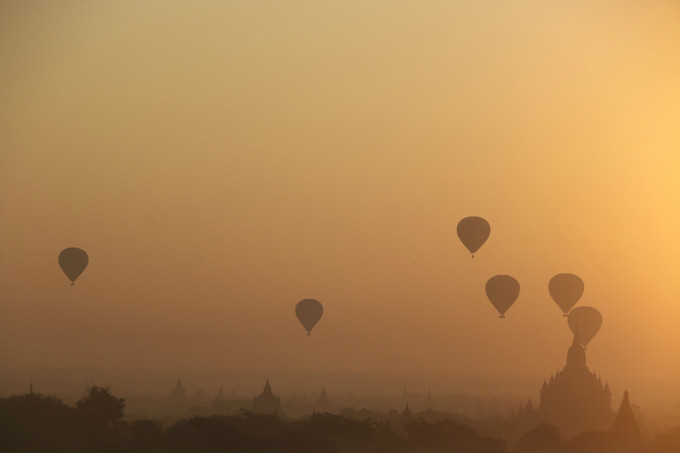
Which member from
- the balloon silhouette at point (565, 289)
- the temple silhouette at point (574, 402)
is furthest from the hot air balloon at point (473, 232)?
the temple silhouette at point (574, 402)

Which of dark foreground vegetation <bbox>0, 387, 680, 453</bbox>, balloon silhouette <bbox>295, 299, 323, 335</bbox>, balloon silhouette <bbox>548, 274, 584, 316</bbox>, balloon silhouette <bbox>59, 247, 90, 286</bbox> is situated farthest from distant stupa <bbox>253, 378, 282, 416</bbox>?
balloon silhouette <bbox>548, 274, 584, 316</bbox>

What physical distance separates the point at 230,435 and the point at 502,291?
15.6 ft

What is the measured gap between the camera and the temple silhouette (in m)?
17.8

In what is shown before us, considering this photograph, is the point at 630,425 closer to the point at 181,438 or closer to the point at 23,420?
the point at 181,438

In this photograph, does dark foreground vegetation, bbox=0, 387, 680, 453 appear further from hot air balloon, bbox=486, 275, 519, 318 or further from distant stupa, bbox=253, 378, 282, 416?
hot air balloon, bbox=486, 275, 519, 318

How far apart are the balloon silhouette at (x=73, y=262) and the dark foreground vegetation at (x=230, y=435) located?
5.59 feet

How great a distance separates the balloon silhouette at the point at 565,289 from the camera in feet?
54.7

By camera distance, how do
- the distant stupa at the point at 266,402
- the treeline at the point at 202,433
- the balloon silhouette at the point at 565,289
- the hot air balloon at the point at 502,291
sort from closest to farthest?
the treeline at the point at 202,433 < the distant stupa at the point at 266,402 < the balloon silhouette at the point at 565,289 < the hot air balloon at the point at 502,291

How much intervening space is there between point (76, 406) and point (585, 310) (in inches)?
310

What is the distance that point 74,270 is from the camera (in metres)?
15.9

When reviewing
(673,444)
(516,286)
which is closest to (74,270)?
(516,286)

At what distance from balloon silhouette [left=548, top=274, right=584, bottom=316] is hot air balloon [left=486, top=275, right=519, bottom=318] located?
556mm

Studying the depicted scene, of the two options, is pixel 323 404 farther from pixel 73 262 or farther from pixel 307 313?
pixel 73 262

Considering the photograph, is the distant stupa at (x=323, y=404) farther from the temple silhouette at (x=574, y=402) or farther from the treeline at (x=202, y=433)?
the temple silhouette at (x=574, y=402)
